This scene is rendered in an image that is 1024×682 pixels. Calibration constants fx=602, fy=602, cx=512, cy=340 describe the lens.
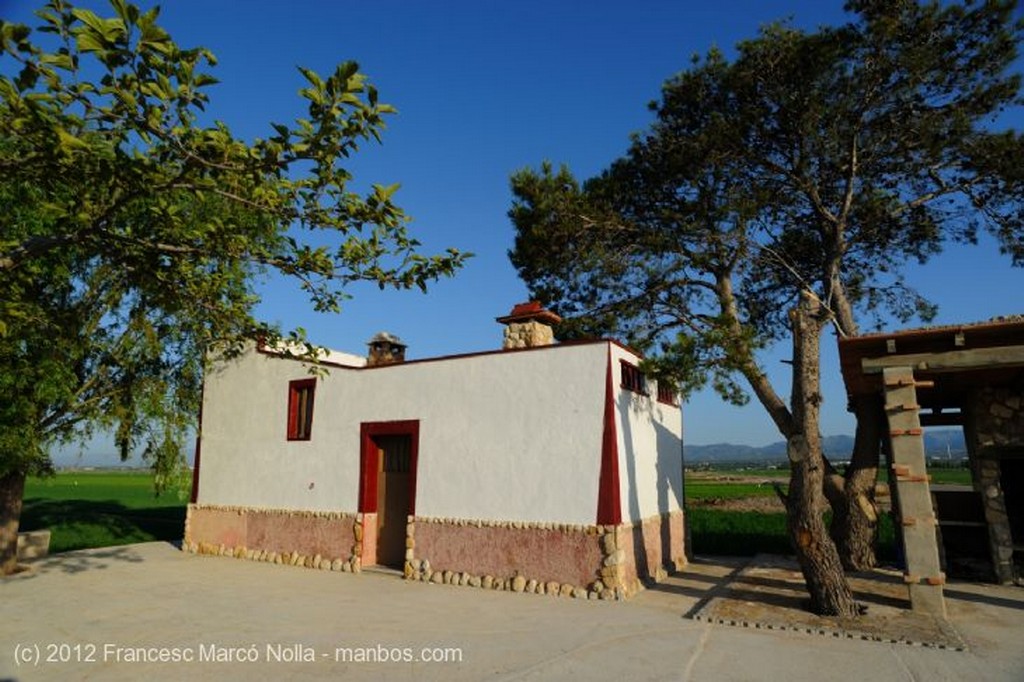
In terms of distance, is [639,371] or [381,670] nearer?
[381,670]

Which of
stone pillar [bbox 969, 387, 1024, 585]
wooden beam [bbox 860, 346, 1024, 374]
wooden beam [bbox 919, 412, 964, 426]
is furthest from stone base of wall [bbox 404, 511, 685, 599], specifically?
wooden beam [bbox 919, 412, 964, 426]

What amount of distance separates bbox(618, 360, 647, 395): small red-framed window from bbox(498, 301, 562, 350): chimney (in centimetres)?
185

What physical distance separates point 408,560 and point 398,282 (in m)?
7.90

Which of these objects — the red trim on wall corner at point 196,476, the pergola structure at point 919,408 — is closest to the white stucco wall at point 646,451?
the pergola structure at point 919,408

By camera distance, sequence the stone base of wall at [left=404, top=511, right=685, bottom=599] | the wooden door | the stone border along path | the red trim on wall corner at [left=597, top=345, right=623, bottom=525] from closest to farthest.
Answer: the stone border along path
the stone base of wall at [left=404, top=511, right=685, bottom=599]
the red trim on wall corner at [left=597, top=345, right=623, bottom=525]
the wooden door

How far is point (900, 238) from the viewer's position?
14812 mm

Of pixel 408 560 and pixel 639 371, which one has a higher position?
pixel 639 371

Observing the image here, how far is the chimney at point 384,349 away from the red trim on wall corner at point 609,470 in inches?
277

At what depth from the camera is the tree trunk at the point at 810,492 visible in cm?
875

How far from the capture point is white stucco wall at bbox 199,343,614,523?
11141 millimetres

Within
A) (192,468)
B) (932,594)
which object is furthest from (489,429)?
(192,468)

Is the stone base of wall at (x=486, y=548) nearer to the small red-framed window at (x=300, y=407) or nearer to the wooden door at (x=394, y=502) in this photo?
the wooden door at (x=394, y=502)

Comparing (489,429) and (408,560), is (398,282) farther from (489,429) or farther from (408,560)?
(408,560)

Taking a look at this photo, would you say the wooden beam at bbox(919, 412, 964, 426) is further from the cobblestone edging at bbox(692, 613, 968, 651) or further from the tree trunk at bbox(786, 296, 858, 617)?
the cobblestone edging at bbox(692, 613, 968, 651)
